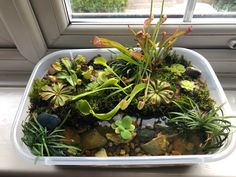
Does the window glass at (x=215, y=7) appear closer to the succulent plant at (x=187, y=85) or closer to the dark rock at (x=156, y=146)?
the succulent plant at (x=187, y=85)

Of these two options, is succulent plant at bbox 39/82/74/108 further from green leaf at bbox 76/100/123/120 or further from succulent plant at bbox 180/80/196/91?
succulent plant at bbox 180/80/196/91

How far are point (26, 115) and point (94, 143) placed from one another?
0.16 m

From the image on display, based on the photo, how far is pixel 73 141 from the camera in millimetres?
521

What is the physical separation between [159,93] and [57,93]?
0.66 feet

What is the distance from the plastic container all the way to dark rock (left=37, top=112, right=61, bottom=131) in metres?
0.06

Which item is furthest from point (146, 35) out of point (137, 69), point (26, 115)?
point (26, 115)

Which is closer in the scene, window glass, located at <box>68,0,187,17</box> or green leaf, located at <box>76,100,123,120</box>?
green leaf, located at <box>76,100,123,120</box>

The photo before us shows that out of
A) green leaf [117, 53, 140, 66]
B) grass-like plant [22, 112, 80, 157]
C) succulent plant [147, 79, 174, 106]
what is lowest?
grass-like plant [22, 112, 80, 157]

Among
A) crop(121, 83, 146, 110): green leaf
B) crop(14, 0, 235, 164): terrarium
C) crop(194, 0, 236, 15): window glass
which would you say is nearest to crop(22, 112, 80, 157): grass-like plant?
crop(14, 0, 235, 164): terrarium

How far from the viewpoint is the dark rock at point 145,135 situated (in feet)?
1.72

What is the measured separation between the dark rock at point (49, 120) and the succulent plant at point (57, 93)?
2cm

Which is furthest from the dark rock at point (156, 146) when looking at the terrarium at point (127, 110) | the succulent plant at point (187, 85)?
the succulent plant at point (187, 85)

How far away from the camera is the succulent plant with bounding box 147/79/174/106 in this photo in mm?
528

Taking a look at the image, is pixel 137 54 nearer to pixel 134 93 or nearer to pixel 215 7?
pixel 134 93
